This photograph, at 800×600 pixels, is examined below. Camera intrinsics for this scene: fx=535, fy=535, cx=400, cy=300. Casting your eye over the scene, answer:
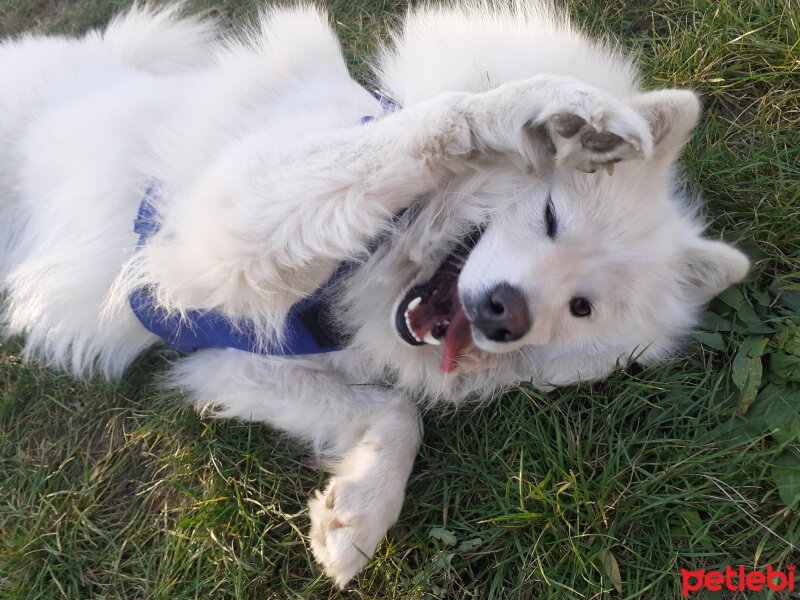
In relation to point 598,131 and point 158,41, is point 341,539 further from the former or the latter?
point 158,41

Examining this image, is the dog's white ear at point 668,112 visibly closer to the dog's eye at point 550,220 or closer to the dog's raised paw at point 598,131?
the dog's raised paw at point 598,131

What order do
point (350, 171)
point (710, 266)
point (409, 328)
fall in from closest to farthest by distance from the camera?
point (350, 171)
point (409, 328)
point (710, 266)

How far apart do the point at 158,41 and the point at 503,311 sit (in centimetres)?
273

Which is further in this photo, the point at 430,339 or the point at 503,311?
the point at 430,339

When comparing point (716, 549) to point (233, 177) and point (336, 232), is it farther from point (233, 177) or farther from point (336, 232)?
point (233, 177)

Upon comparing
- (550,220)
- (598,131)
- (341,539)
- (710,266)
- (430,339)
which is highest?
(598,131)

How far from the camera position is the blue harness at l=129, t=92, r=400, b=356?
2.12 m

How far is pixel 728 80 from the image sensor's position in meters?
2.84

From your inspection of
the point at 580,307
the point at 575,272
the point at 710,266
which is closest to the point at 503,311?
the point at 575,272

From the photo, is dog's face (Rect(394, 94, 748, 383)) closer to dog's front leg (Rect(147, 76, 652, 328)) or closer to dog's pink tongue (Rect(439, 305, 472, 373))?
dog's pink tongue (Rect(439, 305, 472, 373))

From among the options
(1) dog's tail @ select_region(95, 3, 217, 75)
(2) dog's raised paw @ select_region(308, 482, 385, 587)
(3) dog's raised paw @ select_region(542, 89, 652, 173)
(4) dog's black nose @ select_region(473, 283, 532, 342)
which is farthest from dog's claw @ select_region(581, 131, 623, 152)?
(1) dog's tail @ select_region(95, 3, 217, 75)

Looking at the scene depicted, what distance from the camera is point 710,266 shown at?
7.07 feet

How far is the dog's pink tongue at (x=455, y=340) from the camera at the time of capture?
6.66 feet

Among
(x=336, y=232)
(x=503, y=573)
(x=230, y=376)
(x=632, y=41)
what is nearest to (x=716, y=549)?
(x=503, y=573)
